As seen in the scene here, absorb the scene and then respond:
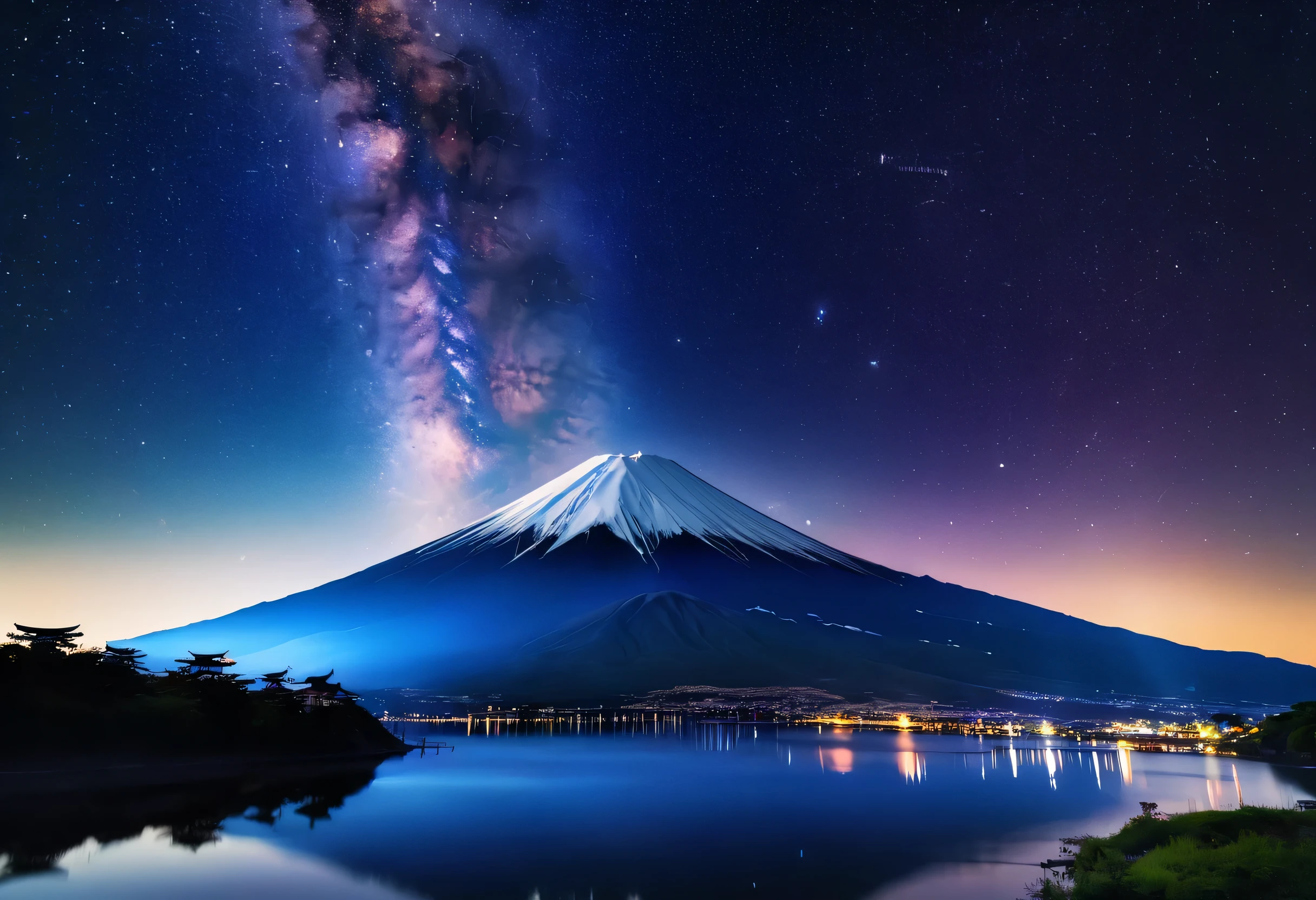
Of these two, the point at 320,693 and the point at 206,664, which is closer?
the point at 206,664

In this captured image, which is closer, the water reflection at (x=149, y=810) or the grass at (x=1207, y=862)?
the grass at (x=1207, y=862)

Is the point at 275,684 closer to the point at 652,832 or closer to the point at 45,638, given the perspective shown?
the point at 45,638

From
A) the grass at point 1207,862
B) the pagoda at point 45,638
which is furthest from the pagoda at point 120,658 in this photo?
the grass at point 1207,862

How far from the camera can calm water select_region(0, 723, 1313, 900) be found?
29172mm

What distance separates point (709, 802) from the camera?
184 ft

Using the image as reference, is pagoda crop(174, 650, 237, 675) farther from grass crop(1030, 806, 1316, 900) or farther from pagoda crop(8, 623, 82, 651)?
grass crop(1030, 806, 1316, 900)

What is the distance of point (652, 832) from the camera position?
140 feet

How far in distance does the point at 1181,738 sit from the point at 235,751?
146 metres

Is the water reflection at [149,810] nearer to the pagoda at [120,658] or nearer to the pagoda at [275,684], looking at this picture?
the pagoda at [120,658]

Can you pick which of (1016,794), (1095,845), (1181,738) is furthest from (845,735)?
(1095,845)

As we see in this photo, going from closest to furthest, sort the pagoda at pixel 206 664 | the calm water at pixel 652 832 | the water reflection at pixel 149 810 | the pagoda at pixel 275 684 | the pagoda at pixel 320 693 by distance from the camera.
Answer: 1. the calm water at pixel 652 832
2. the water reflection at pixel 149 810
3. the pagoda at pixel 206 664
4. the pagoda at pixel 275 684
5. the pagoda at pixel 320 693

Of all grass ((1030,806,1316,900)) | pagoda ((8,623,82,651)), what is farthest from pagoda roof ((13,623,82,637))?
grass ((1030,806,1316,900))

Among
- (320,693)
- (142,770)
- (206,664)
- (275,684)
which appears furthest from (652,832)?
(275,684)

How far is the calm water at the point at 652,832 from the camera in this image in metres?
29.2
